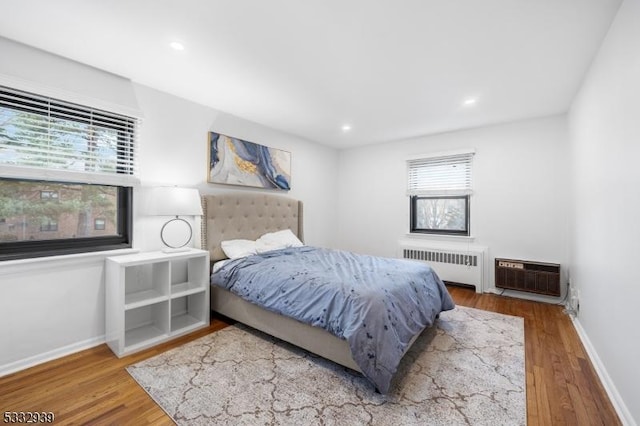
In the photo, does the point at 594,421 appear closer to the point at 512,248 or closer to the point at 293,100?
the point at 512,248

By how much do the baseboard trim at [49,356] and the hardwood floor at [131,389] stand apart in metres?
0.06

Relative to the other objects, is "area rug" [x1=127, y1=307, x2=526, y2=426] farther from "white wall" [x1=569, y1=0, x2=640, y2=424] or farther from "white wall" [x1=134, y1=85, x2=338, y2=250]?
"white wall" [x1=134, y1=85, x2=338, y2=250]

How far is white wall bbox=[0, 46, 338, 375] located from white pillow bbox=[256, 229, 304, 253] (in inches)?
32.8

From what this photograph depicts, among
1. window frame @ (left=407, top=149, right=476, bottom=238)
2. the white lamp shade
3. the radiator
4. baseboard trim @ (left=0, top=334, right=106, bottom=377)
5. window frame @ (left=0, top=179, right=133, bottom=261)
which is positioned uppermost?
window frame @ (left=407, top=149, right=476, bottom=238)

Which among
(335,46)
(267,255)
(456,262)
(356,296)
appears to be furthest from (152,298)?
(456,262)

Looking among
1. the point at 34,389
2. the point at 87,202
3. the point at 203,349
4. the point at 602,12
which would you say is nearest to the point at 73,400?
the point at 34,389

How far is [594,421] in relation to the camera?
5.16ft

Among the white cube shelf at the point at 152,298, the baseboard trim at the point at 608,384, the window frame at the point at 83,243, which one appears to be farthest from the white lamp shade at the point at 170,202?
the baseboard trim at the point at 608,384

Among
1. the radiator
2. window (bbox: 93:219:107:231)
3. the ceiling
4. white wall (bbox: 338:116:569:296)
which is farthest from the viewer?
the radiator

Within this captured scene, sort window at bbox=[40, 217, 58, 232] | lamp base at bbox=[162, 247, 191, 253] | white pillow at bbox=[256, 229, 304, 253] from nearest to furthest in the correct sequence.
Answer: window at bbox=[40, 217, 58, 232]
lamp base at bbox=[162, 247, 191, 253]
white pillow at bbox=[256, 229, 304, 253]

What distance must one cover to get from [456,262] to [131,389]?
3.96 metres

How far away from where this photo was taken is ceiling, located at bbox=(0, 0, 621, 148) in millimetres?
1694

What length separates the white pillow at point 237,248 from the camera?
3.10m

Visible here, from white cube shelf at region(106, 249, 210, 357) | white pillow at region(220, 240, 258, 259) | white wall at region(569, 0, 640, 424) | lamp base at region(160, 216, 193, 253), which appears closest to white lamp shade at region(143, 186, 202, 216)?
lamp base at region(160, 216, 193, 253)
